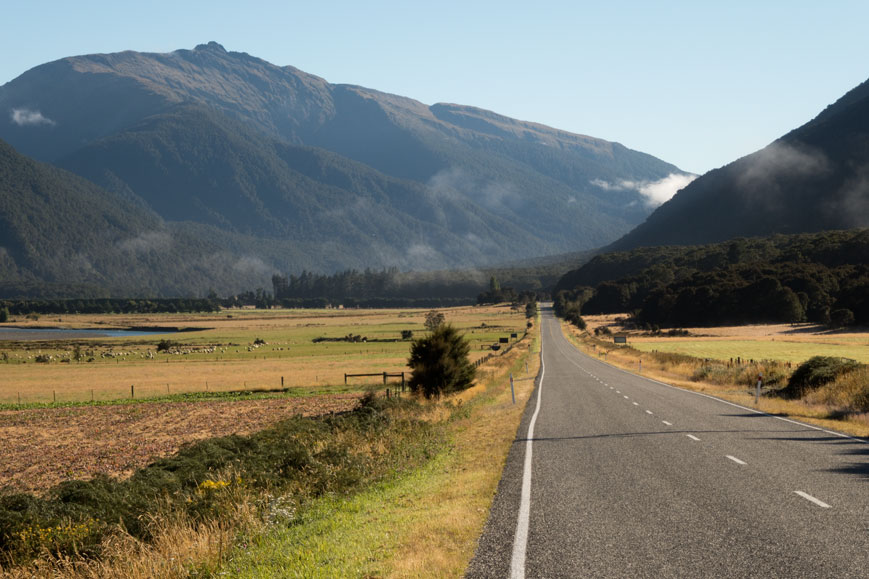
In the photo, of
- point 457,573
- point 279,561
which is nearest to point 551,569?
point 457,573

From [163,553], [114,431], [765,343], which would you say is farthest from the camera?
[765,343]

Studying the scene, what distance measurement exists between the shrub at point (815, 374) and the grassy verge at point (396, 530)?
16787mm

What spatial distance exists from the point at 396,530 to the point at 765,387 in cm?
3012

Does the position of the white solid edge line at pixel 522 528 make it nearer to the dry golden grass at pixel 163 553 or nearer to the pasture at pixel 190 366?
the dry golden grass at pixel 163 553

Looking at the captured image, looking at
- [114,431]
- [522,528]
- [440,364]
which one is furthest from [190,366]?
[522,528]

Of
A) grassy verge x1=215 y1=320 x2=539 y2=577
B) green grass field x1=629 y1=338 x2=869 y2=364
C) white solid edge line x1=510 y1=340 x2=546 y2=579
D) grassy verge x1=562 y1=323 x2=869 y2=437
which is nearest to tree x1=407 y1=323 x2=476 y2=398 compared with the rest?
grassy verge x1=562 y1=323 x2=869 y2=437

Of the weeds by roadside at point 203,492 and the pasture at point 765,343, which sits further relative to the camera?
the pasture at point 765,343

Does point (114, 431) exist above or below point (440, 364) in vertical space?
below

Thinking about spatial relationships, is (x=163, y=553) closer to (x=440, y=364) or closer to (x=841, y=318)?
(x=440, y=364)

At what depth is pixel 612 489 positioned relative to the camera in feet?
41.9

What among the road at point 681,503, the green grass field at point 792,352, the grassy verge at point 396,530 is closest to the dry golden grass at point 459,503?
the grassy verge at point 396,530

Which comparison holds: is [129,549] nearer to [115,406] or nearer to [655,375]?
[115,406]

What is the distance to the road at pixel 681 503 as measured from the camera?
8.47 metres

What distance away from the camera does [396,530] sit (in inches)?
417
